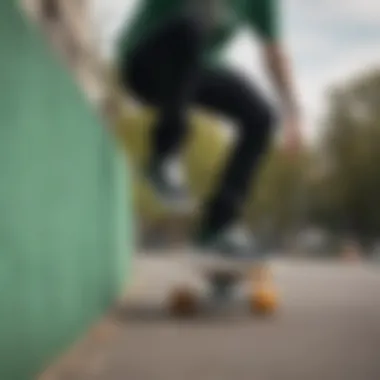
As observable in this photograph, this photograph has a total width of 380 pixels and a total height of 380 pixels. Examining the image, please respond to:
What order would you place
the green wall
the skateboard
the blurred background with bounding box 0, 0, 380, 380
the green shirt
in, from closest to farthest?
1. the green wall
2. the blurred background with bounding box 0, 0, 380, 380
3. the green shirt
4. the skateboard

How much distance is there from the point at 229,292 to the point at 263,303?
108 millimetres

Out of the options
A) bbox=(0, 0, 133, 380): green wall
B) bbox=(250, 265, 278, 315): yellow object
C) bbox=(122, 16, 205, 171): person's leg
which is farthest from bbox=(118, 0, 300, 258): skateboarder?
bbox=(250, 265, 278, 315): yellow object

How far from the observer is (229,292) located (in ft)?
7.15

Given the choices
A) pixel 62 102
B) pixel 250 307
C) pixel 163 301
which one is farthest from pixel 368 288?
pixel 62 102

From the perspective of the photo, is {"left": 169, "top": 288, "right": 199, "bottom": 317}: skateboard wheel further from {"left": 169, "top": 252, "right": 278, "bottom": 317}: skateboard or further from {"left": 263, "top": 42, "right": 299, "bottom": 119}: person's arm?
{"left": 263, "top": 42, "right": 299, "bottom": 119}: person's arm

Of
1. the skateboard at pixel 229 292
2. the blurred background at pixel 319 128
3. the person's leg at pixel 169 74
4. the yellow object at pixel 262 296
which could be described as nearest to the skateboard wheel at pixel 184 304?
the skateboard at pixel 229 292

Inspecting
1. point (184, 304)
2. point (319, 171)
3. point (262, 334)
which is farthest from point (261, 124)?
point (184, 304)

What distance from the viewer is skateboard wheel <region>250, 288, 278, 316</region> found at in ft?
6.89

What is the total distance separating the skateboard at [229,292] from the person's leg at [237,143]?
21 cm

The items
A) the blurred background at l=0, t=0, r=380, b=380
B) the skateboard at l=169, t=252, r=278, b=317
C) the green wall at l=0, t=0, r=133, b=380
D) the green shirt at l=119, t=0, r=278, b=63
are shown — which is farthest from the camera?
the skateboard at l=169, t=252, r=278, b=317

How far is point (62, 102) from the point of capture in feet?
5.12

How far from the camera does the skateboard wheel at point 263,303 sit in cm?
210

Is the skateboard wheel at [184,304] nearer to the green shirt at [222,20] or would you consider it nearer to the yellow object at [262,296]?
the yellow object at [262,296]

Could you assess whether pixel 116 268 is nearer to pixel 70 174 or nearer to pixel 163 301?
pixel 163 301
